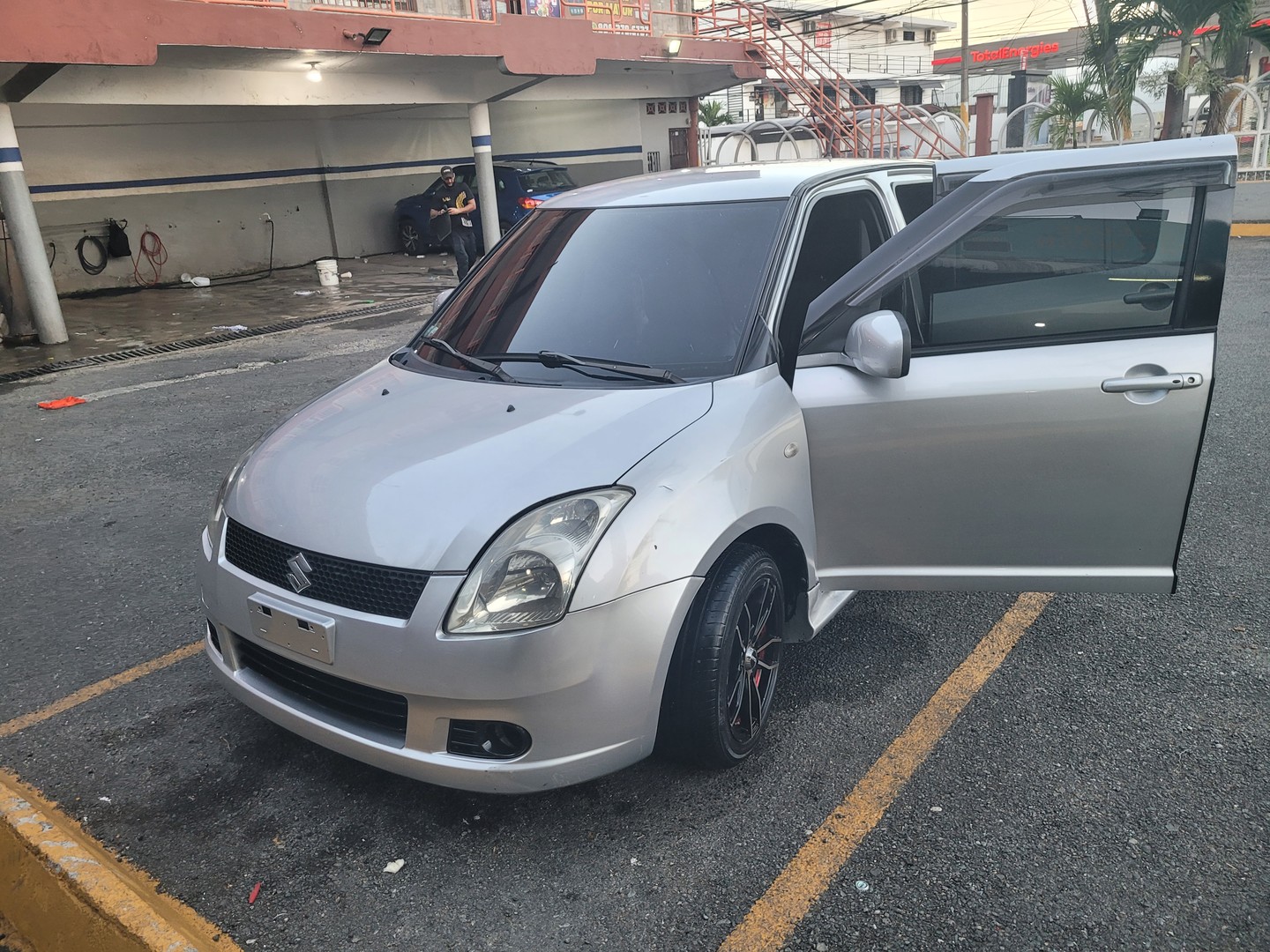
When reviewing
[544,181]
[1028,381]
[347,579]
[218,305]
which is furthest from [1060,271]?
[544,181]

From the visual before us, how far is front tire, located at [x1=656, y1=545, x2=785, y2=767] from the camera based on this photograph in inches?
106

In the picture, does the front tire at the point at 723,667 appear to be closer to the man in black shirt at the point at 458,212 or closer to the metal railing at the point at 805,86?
the man in black shirt at the point at 458,212

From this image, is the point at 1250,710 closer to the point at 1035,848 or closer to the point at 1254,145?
the point at 1035,848

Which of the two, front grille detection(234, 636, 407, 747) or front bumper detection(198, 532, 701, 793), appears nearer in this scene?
front bumper detection(198, 532, 701, 793)

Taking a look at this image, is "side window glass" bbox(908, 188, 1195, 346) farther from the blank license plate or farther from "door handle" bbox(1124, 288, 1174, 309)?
the blank license plate

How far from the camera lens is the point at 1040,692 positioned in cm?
330

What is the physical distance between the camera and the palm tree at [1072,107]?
1845 centimetres

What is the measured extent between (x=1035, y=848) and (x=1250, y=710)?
1108mm

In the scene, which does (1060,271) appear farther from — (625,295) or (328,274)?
(328,274)

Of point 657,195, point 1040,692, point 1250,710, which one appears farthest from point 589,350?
point 1250,710

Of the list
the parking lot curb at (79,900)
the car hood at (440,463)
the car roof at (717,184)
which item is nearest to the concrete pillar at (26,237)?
the car roof at (717,184)

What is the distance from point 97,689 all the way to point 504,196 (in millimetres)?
17471

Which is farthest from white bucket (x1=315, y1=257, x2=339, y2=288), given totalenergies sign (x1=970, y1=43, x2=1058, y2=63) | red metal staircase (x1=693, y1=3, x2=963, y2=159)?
totalenergies sign (x1=970, y1=43, x2=1058, y2=63)

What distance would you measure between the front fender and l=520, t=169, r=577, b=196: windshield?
1756cm
